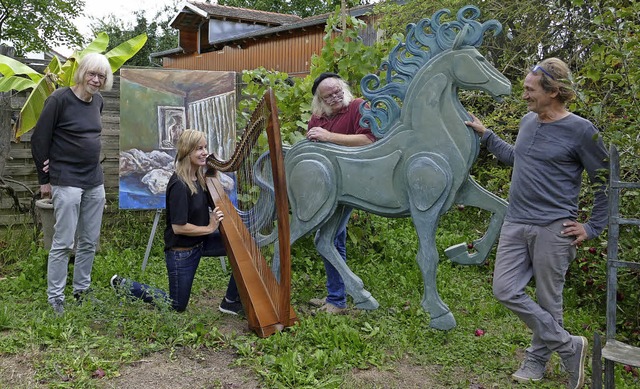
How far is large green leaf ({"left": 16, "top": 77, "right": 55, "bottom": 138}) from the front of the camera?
224 inches

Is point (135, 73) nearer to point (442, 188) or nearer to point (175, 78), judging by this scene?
point (175, 78)

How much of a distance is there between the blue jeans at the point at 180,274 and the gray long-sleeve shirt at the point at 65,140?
856mm

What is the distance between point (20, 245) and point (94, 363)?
3.17 meters

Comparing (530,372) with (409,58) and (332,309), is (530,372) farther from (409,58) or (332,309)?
(409,58)

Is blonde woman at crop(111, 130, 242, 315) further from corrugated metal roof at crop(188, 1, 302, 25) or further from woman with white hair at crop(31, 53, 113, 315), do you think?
corrugated metal roof at crop(188, 1, 302, 25)

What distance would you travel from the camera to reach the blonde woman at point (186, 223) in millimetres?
4203

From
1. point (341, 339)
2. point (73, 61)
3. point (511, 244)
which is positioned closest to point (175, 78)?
point (73, 61)

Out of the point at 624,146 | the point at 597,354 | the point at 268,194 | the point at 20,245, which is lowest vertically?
the point at 20,245

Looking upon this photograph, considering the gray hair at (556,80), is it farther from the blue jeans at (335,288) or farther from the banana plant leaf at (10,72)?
the banana plant leaf at (10,72)

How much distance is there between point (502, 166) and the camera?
24.4 feet

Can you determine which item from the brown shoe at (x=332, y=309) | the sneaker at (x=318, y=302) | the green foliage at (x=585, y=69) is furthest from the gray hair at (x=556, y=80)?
the sneaker at (x=318, y=302)

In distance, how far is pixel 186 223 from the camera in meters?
4.20

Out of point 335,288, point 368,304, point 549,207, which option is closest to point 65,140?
point 335,288

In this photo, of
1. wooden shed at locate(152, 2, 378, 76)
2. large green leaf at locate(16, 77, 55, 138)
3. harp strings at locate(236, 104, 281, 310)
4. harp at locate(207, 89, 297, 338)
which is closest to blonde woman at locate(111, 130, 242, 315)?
harp at locate(207, 89, 297, 338)
